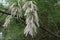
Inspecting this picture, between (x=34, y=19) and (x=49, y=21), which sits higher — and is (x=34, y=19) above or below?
above

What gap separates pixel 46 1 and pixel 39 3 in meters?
0.09

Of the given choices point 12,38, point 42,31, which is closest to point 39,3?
point 42,31

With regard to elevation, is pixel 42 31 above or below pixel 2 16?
below

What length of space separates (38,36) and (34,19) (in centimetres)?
81

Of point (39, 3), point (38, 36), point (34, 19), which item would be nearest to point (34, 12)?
point (34, 19)

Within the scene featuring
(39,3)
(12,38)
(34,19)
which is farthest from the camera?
(12,38)

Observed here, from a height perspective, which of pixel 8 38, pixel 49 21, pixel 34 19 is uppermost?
pixel 34 19

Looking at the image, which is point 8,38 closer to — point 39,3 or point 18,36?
point 18,36

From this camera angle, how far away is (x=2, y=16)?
2.09 m

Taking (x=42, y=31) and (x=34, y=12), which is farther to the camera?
(x=42, y=31)

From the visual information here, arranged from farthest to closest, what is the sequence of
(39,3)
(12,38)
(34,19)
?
(12,38) < (39,3) < (34,19)

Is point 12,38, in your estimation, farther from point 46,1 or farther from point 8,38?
point 46,1

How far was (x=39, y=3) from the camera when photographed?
77.5 inches

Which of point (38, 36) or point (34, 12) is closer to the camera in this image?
point (34, 12)
